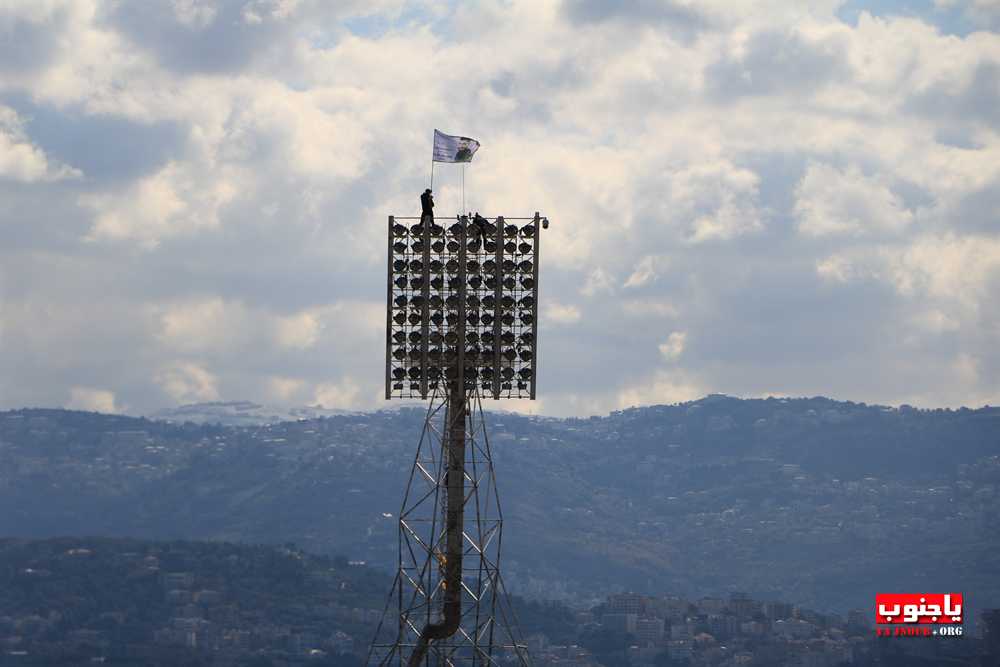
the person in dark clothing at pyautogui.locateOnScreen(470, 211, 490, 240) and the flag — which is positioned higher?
the flag

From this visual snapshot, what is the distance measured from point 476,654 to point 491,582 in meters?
3.33

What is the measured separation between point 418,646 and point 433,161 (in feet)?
74.3

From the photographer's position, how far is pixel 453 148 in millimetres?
101188

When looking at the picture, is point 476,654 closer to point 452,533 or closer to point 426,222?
point 452,533

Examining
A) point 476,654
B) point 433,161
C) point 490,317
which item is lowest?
point 476,654

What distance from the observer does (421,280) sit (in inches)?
3804

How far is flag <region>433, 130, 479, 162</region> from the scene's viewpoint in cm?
10094

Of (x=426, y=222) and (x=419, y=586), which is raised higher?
(x=426, y=222)

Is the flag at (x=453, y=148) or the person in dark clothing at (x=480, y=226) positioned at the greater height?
the flag at (x=453, y=148)

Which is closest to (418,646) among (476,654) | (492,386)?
(476,654)

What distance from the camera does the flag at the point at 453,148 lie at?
10094cm

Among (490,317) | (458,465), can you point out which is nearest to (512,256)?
(490,317)

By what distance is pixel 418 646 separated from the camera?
99.4 m

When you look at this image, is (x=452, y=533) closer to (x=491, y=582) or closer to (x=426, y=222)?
(x=491, y=582)
